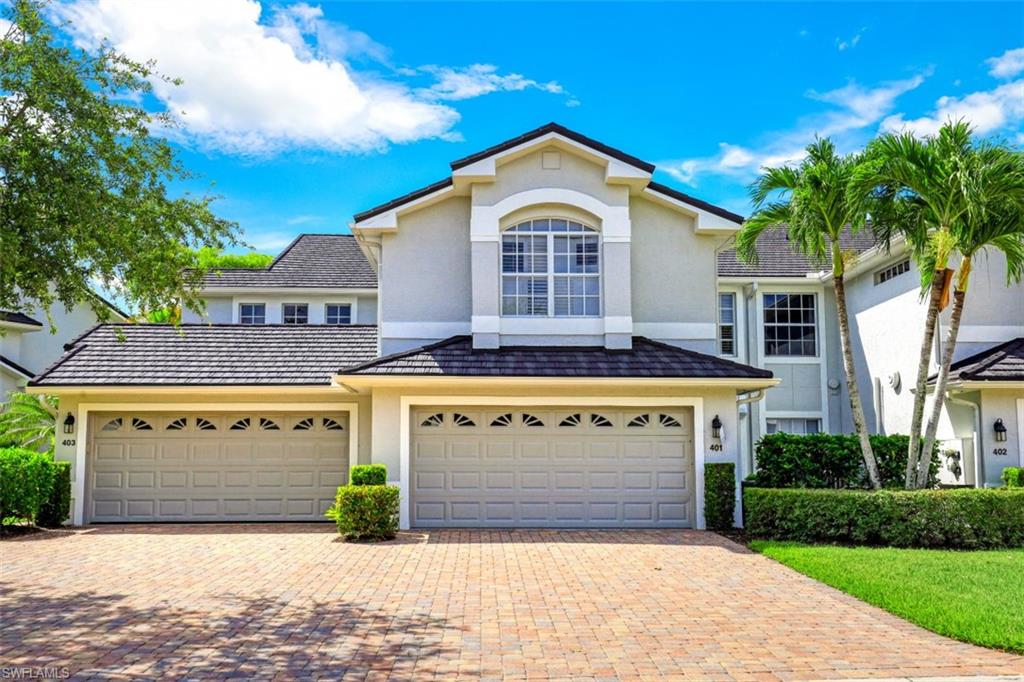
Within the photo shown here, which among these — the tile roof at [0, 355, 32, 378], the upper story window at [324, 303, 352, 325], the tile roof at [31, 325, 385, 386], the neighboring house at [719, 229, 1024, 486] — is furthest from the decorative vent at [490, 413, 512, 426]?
the tile roof at [0, 355, 32, 378]

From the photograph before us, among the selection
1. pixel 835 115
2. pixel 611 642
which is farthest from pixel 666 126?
pixel 611 642

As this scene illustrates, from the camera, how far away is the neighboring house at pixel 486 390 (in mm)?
15766

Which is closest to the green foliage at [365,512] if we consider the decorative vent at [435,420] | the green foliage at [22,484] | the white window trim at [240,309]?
the decorative vent at [435,420]

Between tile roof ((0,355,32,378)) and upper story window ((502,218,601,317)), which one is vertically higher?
upper story window ((502,218,601,317))

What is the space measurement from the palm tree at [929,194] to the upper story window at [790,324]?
8.22 metres

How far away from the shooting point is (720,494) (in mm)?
15445

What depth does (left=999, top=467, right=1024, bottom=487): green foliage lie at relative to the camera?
625 inches

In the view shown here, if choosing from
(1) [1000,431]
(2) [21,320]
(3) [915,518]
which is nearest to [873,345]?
(1) [1000,431]

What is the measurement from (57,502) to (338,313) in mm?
11221

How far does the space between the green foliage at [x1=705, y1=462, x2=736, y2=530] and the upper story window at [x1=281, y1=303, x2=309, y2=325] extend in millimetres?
14552

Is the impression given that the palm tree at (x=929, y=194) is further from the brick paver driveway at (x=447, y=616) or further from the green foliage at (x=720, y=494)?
the brick paver driveway at (x=447, y=616)

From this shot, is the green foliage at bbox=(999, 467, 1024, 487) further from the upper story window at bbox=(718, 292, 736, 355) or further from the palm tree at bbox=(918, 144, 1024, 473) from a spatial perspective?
the upper story window at bbox=(718, 292, 736, 355)

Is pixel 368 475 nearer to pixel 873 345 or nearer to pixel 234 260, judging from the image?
pixel 873 345

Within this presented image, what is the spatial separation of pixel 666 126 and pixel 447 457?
25.4 feet
